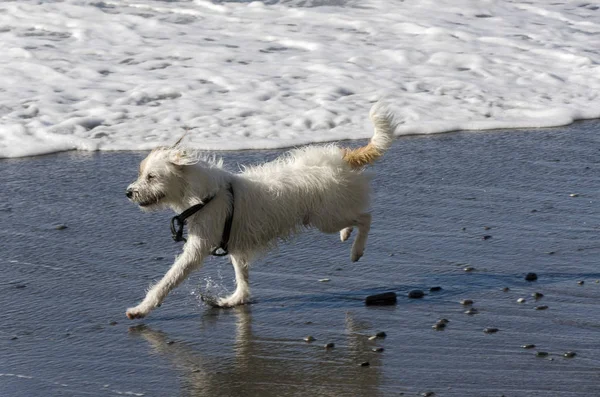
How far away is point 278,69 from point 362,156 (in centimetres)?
626

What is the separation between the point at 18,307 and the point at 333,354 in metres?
1.93

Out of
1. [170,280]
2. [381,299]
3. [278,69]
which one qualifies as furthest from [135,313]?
[278,69]

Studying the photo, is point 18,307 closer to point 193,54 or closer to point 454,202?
point 454,202

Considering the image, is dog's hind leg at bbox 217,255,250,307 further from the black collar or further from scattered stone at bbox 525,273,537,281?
scattered stone at bbox 525,273,537,281

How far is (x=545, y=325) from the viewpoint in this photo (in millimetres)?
5145

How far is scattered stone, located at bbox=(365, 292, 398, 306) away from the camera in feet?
18.5

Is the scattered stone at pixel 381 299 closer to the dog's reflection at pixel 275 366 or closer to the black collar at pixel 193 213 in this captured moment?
the dog's reflection at pixel 275 366

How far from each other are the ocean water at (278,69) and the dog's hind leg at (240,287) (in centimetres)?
379

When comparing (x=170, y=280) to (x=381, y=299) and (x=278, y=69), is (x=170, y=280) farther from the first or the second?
(x=278, y=69)

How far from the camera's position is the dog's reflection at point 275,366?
4.49 metres

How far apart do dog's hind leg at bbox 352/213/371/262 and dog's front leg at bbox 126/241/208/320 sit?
1.02 m

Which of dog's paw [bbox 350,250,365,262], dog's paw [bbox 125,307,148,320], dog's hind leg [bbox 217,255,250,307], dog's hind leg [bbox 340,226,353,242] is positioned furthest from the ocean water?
dog's paw [bbox 125,307,148,320]

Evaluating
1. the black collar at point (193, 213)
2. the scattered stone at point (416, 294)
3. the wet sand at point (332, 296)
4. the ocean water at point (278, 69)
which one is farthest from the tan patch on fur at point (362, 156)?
the ocean water at point (278, 69)

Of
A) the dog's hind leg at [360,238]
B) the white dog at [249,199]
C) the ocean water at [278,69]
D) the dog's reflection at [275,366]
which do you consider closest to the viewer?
the dog's reflection at [275,366]
